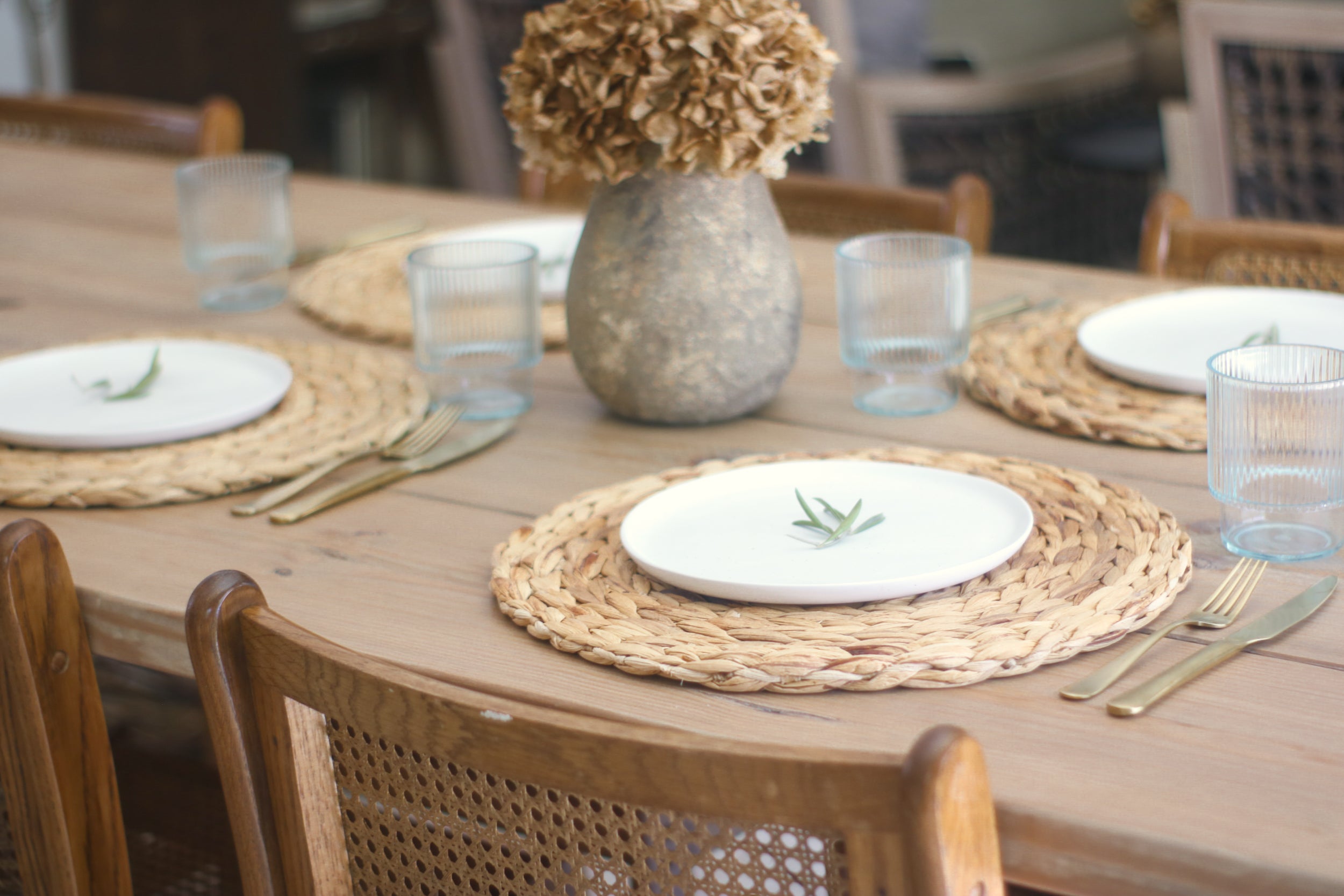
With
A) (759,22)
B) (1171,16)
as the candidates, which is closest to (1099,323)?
(759,22)

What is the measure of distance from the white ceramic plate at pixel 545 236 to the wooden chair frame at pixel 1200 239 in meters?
0.60

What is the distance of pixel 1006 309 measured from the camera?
4.32ft

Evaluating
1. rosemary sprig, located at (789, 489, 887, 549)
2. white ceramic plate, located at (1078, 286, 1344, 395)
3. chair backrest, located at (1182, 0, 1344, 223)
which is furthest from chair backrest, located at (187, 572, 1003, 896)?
chair backrest, located at (1182, 0, 1344, 223)

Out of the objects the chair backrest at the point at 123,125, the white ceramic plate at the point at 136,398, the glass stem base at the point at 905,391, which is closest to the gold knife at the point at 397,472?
the white ceramic plate at the point at 136,398

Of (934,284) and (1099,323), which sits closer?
(934,284)

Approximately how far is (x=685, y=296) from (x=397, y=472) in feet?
0.84

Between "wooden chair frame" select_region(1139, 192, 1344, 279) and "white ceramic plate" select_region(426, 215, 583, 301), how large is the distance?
60 centimetres

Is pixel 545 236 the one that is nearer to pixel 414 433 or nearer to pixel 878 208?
pixel 878 208

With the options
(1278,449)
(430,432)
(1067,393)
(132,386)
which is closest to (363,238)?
(132,386)

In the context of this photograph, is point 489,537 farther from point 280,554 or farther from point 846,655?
point 846,655

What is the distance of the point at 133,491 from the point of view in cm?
101

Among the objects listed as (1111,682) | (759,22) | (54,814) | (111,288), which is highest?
(759,22)

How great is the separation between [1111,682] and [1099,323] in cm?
57

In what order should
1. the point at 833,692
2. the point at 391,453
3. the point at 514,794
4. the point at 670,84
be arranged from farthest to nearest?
the point at 391,453 → the point at 670,84 → the point at 833,692 → the point at 514,794
